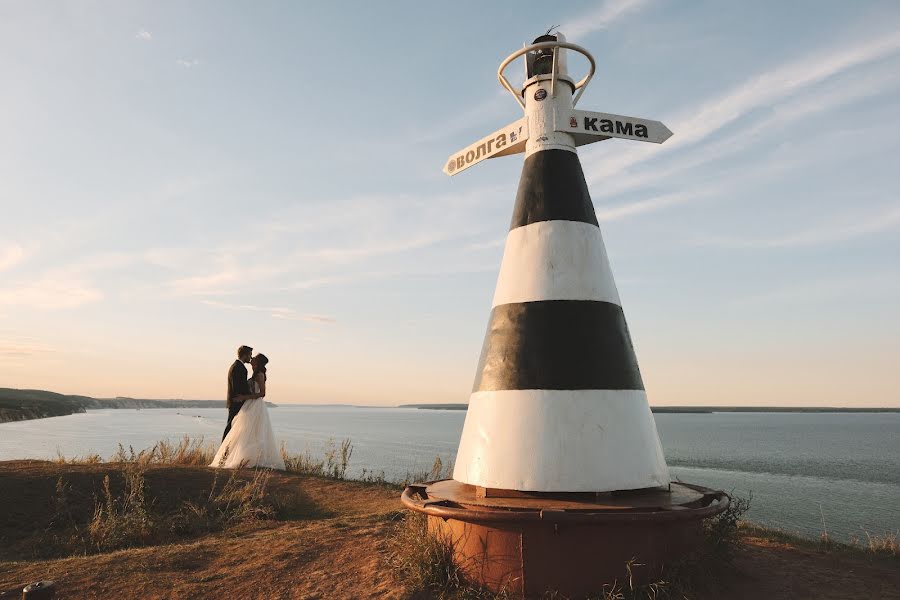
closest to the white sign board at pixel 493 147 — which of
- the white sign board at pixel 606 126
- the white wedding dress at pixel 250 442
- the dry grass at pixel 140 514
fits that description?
the white sign board at pixel 606 126

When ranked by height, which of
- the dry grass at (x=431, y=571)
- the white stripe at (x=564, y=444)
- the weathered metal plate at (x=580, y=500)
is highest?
the white stripe at (x=564, y=444)

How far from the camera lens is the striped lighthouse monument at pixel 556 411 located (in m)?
3.78

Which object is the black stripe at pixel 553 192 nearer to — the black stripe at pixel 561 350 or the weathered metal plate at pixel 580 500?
the black stripe at pixel 561 350

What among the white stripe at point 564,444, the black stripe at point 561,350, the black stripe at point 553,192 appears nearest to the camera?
the white stripe at point 564,444

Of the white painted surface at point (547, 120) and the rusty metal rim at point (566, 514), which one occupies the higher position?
the white painted surface at point (547, 120)

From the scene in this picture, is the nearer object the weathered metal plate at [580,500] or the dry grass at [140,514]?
the weathered metal plate at [580,500]

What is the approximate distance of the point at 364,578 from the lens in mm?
4453

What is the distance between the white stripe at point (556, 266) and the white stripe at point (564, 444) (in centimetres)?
85

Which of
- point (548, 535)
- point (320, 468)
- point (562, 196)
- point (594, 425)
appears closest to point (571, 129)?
point (562, 196)

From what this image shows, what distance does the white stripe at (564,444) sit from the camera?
416 centimetres

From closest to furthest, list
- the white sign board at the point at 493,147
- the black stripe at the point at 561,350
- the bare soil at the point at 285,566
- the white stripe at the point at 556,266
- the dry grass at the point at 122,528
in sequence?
the bare soil at the point at 285,566 → the black stripe at the point at 561,350 → the white stripe at the point at 556,266 → the white sign board at the point at 493,147 → the dry grass at the point at 122,528

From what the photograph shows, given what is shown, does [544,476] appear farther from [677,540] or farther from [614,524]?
[677,540]

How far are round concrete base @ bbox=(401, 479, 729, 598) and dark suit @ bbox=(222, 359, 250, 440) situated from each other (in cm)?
722

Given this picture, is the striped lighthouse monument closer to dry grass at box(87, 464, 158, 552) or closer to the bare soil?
the bare soil
